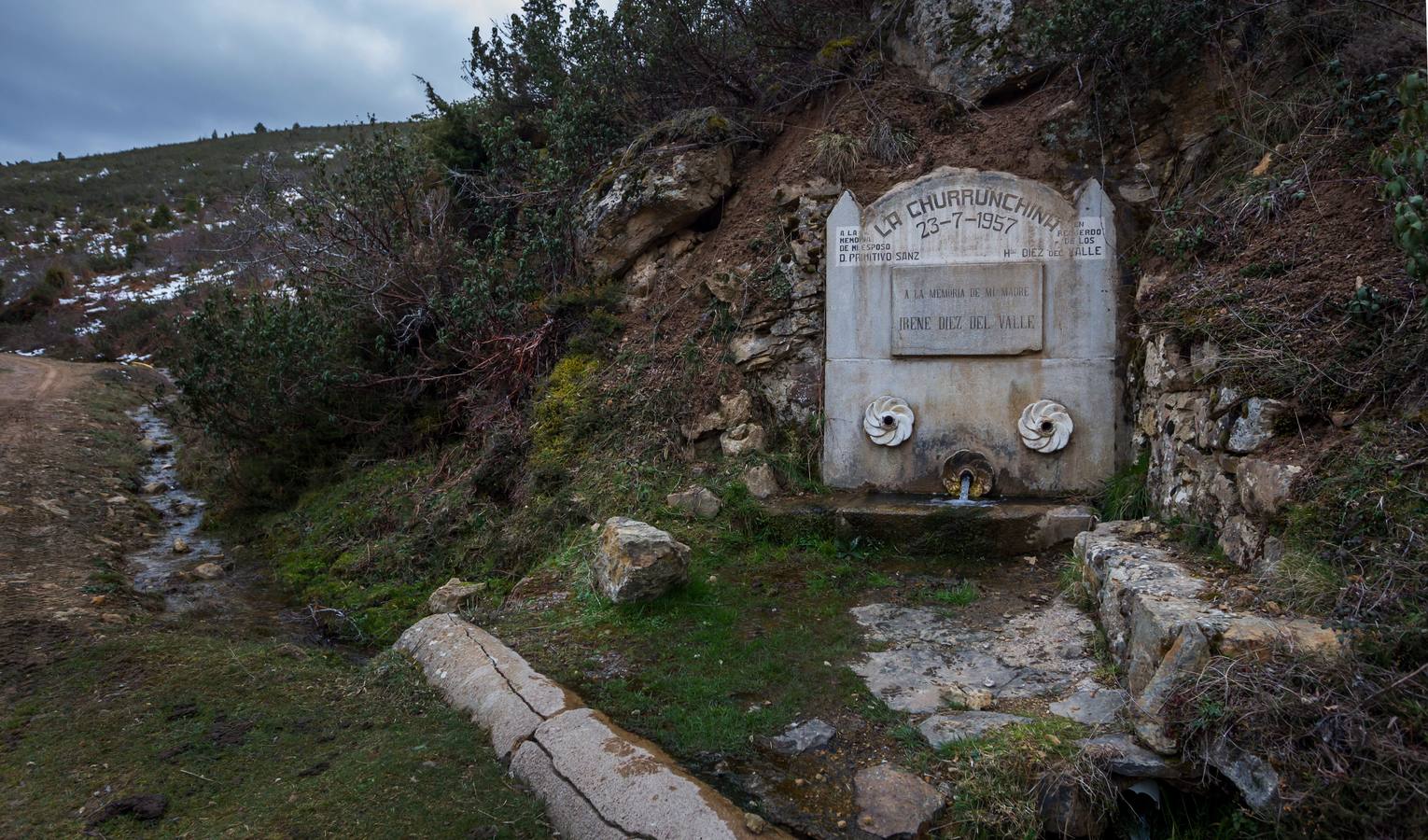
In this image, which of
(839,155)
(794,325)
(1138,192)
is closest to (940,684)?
(794,325)

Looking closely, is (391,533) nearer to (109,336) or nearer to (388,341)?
(388,341)

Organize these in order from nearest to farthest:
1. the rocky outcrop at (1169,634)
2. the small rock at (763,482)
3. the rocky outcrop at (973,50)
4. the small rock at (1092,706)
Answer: the rocky outcrop at (1169,634) < the small rock at (1092,706) < the small rock at (763,482) < the rocky outcrop at (973,50)

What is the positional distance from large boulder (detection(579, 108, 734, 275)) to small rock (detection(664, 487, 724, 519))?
3155mm

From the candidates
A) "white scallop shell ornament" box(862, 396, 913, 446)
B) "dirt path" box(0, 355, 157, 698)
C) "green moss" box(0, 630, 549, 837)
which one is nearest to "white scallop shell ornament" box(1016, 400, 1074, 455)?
"white scallop shell ornament" box(862, 396, 913, 446)

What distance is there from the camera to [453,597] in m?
6.04

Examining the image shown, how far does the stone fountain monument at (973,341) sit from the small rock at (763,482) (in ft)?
1.44

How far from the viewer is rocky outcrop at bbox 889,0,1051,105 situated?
7062 mm

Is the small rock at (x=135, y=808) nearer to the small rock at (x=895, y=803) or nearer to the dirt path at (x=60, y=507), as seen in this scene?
the dirt path at (x=60, y=507)

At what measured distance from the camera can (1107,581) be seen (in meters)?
4.21

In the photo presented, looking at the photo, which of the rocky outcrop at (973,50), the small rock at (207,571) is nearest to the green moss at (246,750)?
the small rock at (207,571)

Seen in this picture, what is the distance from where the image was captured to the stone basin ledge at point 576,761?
118 inches

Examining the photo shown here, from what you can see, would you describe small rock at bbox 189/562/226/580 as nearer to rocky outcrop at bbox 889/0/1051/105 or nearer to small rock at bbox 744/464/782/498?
small rock at bbox 744/464/782/498

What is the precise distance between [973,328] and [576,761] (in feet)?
14.0

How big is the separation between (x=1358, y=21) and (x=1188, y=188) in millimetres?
1232
